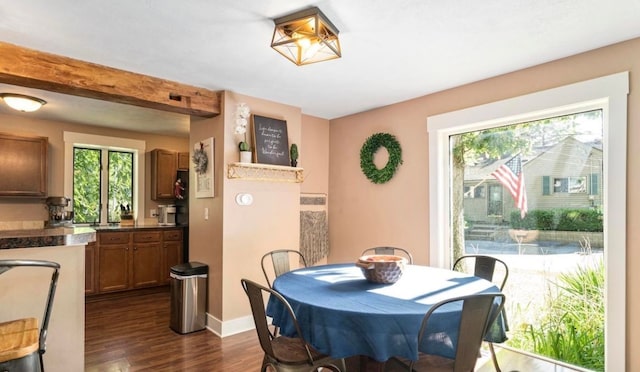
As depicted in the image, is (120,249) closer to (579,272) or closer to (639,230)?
(579,272)

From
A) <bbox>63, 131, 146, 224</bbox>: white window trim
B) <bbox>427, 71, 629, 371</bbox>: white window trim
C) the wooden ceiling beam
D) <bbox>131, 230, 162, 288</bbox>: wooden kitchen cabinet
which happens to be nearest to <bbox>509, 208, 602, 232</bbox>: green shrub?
<bbox>427, 71, 629, 371</bbox>: white window trim

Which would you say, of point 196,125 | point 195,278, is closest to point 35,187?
point 196,125

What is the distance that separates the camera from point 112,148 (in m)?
5.39

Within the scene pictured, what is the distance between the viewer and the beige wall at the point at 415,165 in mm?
2367

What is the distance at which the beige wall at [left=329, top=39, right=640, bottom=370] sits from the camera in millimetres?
2367

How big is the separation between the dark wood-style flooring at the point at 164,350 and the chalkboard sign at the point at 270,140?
70.9 inches

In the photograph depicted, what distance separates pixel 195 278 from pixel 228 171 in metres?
1.15

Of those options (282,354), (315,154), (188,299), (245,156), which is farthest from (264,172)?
(282,354)

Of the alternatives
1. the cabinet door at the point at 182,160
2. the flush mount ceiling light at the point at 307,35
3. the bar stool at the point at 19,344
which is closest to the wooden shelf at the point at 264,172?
the flush mount ceiling light at the point at 307,35

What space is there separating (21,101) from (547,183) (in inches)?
195

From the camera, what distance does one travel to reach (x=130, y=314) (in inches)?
159

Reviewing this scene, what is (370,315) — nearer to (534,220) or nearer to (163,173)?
(534,220)

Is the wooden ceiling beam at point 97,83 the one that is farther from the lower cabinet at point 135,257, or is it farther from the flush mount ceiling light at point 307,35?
the lower cabinet at point 135,257

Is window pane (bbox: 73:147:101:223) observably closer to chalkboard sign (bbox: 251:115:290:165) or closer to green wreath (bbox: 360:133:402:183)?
chalkboard sign (bbox: 251:115:290:165)
